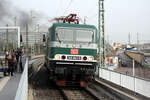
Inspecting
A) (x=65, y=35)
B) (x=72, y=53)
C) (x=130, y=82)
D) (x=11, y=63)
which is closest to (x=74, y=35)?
(x=65, y=35)

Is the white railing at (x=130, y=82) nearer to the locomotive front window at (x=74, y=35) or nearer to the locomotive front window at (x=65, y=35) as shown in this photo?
the locomotive front window at (x=74, y=35)

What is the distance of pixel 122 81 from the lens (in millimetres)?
11875

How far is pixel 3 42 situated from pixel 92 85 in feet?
41.4

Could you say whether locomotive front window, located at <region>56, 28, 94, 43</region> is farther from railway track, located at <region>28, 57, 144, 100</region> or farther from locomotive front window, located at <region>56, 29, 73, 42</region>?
railway track, located at <region>28, 57, 144, 100</region>

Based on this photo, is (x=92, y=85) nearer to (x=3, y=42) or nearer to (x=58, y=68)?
(x=58, y=68)

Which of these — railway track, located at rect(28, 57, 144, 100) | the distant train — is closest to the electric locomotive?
the distant train

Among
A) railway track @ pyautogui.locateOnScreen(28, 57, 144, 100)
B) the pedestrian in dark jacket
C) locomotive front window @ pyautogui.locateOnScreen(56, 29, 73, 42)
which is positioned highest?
locomotive front window @ pyautogui.locateOnScreen(56, 29, 73, 42)

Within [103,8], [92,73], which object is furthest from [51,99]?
[103,8]

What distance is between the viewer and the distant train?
40.9 feet

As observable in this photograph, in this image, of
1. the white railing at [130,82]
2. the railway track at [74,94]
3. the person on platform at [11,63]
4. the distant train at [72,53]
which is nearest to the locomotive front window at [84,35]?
the distant train at [72,53]

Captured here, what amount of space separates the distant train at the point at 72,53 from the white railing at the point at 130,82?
1317mm

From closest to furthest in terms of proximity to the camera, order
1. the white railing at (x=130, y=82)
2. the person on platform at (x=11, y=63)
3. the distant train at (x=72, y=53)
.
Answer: the white railing at (x=130, y=82) → the distant train at (x=72, y=53) → the person on platform at (x=11, y=63)

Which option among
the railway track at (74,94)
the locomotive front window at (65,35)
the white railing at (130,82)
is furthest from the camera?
the locomotive front window at (65,35)

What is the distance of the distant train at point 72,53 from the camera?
1248cm
